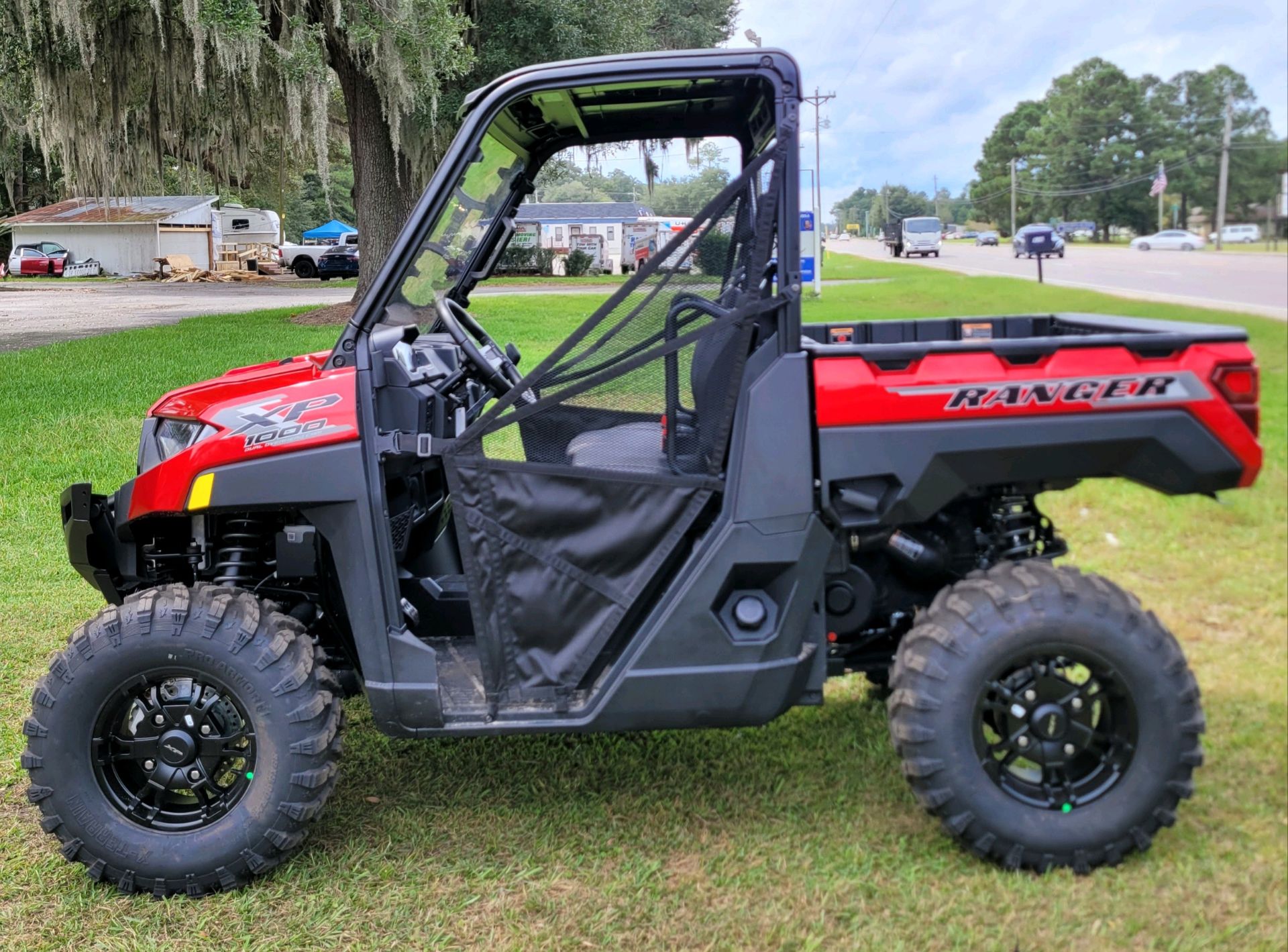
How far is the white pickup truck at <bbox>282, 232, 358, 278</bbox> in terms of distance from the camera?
122ft

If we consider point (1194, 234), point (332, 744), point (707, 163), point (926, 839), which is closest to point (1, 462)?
point (332, 744)

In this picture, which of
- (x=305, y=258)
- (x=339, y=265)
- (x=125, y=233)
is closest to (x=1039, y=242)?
(x=339, y=265)

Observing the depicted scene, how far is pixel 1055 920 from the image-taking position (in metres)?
2.80

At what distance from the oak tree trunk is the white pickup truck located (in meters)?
21.7

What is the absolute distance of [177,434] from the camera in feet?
10.8

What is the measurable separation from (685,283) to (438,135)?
1279cm

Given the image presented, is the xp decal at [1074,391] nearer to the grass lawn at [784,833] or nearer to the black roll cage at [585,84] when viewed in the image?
the grass lawn at [784,833]

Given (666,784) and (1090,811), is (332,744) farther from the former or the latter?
(1090,811)

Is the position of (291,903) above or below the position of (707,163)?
below

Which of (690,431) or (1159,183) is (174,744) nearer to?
(690,431)

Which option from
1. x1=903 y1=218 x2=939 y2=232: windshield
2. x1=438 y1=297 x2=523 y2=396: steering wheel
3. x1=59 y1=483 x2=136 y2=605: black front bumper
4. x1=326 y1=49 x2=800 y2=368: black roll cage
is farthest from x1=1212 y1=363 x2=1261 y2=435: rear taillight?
x1=59 y1=483 x2=136 y2=605: black front bumper

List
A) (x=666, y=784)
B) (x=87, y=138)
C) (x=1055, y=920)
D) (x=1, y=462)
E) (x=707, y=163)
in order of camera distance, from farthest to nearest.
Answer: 1. (x=87, y=138)
2. (x=1, y=462)
3. (x=666, y=784)
4. (x=707, y=163)
5. (x=1055, y=920)

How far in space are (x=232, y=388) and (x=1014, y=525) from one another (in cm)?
225

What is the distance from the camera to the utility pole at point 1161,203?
277 centimetres
